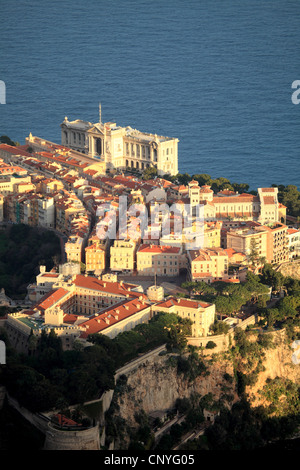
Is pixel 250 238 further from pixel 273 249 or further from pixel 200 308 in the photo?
pixel 200 308

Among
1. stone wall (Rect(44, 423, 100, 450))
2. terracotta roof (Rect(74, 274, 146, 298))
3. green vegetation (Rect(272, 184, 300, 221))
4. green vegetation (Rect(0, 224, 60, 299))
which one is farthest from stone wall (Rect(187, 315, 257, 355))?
green vegetation (Rect(272, 184, 300, 221))

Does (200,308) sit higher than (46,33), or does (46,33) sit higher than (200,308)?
(46,33)

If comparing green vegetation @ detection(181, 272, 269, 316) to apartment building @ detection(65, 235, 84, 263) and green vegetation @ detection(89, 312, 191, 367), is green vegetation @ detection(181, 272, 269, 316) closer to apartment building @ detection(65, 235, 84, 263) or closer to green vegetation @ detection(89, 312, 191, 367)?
green vegetation @ detection(89, 312, 191, 367)

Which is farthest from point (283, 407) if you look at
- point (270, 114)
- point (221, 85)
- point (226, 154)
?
point (221, 85)

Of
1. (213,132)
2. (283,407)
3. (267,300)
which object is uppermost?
(213,132)

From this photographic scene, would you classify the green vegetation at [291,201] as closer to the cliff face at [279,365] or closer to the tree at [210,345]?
the cliff face at [279,365]
